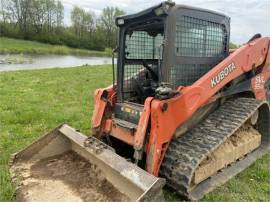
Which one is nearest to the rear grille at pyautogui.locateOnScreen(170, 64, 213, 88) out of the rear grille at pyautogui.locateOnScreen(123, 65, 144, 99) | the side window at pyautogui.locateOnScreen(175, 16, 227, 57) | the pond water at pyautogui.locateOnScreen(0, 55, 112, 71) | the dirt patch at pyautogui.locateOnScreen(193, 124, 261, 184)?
the side window at pyautogui.locateOnScreen(175, 16, 227, 57)

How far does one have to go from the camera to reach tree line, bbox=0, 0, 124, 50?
54.5 m

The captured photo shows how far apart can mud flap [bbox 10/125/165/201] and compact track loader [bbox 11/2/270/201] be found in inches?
0.5

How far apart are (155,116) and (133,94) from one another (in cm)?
119

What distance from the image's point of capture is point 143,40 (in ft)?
15.6

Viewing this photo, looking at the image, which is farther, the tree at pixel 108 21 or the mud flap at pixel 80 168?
the tree at pixel 108 21

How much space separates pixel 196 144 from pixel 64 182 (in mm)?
1548

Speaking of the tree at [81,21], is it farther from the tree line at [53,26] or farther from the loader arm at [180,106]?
the loader arm at [180,106]

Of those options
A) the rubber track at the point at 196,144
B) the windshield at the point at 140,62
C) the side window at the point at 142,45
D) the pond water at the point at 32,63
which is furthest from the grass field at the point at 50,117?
the pond water at the point at 32,63

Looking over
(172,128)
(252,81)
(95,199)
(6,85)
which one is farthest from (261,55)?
(6,85)

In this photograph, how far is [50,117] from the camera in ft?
23.6

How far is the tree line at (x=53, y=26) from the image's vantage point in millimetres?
54531

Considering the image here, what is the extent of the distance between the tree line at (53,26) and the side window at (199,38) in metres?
48.4

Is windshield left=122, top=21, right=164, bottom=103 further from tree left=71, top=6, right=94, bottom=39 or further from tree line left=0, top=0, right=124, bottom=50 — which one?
tree left=71, top=6, right=94, bottom=39

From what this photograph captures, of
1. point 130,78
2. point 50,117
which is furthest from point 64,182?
point 50,117
